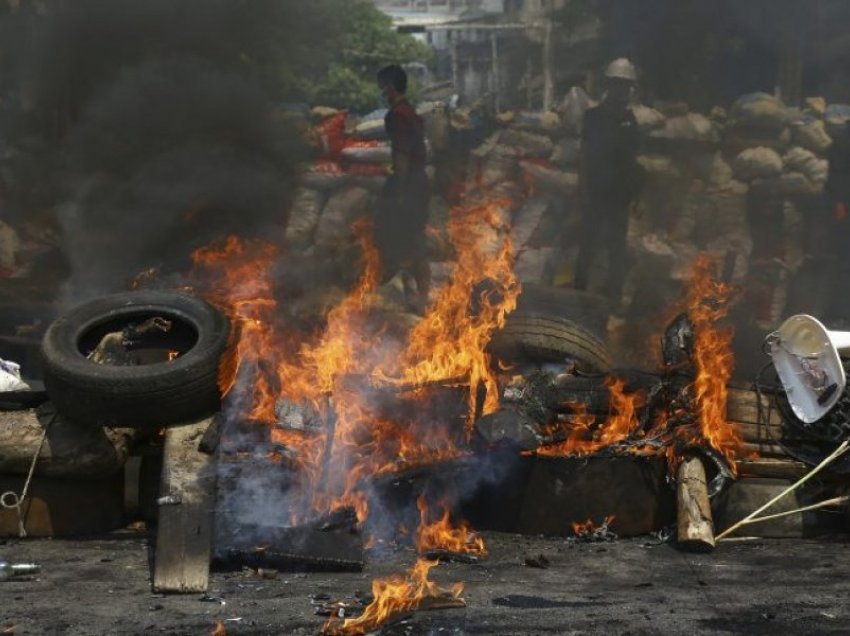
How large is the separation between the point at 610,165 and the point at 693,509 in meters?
7.82

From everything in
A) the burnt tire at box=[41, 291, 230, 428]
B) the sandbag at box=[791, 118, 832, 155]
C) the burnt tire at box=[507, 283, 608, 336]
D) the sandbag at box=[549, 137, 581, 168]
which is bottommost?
the burnt tire at box=[41, 291, 230, 428]

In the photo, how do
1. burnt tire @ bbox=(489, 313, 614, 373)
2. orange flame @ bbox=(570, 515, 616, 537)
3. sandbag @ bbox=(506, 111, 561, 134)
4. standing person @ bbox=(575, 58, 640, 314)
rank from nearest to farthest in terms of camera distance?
orange flame @ bbox=(570, 515, 616, 537), burnt tire @ bbox=(489, 313, 614, 373), standing person @ bbox=(575, 58, 640, 314), sandbag @ bbox=(506, 111, 561, 134)

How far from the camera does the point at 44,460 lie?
7.05m

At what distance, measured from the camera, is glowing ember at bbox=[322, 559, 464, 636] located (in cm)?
518

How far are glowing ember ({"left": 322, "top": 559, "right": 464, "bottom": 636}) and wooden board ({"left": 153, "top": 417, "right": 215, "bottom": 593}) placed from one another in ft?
3.40

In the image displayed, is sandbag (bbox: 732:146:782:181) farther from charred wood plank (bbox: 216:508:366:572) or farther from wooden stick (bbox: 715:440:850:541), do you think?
charred wood plank (bbox: 216:508:366:572)

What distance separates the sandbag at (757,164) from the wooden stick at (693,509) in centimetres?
865

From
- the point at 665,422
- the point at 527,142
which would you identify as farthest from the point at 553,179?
the point at 665,422

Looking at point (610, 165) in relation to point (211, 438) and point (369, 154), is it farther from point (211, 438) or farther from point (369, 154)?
point (211, 438)

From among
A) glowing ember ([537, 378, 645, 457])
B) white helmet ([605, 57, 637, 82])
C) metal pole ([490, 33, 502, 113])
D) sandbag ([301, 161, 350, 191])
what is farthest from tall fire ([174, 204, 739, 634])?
metal pole ([490, 33, 502, 113])

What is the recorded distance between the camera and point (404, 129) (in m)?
13.3

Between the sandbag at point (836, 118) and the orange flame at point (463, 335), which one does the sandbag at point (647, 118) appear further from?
the orange flame at point (463, 335)

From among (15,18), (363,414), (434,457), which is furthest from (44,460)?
(15,18)

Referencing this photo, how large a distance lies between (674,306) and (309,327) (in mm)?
5834
